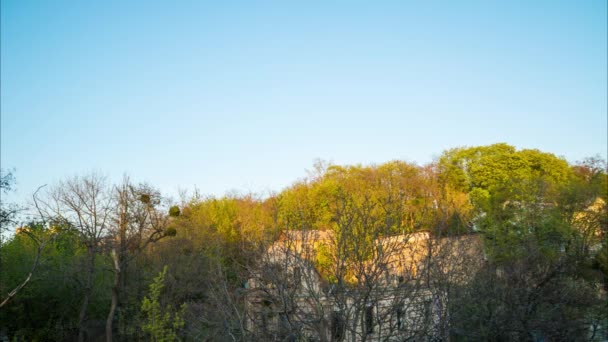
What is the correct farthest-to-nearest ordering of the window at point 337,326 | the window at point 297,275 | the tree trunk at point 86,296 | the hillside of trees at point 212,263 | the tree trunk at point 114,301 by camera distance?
the tree trunk at point 86,296 → the tree trunk at point 114,301 → the hillside of trees at point 212,263 → the window at point 297,275 → the window at point 337,326

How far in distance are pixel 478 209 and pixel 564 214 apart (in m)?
5.29

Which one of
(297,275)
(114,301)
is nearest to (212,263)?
(114,301)

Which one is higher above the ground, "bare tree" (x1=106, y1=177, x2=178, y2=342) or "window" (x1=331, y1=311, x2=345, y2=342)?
"bare tree" (x1=106, y1=177, x2=178, y2=342)

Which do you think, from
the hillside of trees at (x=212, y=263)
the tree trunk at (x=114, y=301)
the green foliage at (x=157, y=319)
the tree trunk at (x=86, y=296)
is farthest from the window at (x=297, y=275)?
the tree trunk at (x=86, y=296)

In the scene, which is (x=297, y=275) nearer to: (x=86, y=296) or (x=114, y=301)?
(x=114, y=301)

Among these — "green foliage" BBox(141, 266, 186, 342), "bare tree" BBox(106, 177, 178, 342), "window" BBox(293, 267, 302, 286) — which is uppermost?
"bare tree" BBox(106, 177, 178, 342)

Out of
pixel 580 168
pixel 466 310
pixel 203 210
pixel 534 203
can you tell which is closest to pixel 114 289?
pixel 203 210

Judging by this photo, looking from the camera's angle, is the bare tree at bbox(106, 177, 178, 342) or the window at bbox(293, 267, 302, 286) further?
the bare tree at bbox(106, 177, 178, 342)

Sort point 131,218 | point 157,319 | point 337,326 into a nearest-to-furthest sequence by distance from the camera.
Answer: point 337,326 < point 157,319 < point 131,218

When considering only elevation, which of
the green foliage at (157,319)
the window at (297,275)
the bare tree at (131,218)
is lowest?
the green foliage at (157,319)

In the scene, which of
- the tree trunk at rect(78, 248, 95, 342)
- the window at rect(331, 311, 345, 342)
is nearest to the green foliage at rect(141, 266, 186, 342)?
the tree trunk at rect(78, 248, 95, 342)

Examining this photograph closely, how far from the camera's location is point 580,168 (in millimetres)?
42344

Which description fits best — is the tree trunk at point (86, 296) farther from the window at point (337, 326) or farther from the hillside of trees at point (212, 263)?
the window at point (337, 326)

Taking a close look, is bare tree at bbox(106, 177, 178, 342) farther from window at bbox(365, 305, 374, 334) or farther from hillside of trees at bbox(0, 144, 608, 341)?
window at bbox(365, 305, 374, 334)
